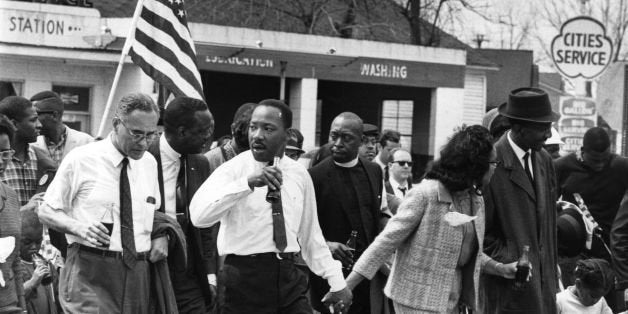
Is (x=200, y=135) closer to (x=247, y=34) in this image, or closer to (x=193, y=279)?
(x=193, y=279)

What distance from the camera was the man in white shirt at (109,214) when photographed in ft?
24.9

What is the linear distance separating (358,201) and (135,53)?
11.4ft

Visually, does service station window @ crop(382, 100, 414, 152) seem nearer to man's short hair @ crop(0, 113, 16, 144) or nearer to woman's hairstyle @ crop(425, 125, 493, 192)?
woman's hairstyle @ crop(425, 125, 493, 192)

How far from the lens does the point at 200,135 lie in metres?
8.84

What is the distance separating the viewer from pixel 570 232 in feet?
37.5

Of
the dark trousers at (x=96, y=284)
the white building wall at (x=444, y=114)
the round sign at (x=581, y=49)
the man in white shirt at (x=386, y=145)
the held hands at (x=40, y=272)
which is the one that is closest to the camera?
the dark trousers at (x=96, y=284)

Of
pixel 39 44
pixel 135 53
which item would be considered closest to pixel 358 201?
pixel 135 53

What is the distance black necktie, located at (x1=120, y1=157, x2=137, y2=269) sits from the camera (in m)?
7.67

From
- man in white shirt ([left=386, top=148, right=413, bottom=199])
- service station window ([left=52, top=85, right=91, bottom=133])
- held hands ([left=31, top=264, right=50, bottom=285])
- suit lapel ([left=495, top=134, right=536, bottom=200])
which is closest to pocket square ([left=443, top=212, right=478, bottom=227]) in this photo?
suit lapel ([left=495, top=134, right=536, bottom=200])

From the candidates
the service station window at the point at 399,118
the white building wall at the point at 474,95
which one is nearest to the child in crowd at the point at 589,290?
the service station window at the point at 399,118

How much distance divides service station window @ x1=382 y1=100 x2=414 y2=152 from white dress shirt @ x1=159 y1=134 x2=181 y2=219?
28.5 metres

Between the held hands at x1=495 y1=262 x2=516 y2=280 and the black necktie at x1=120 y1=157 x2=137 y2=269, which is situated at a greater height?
the black necktie at x1=120 y1=157 x2=137 y2=269

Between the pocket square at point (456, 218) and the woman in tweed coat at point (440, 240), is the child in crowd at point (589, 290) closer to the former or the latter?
the woman in tweed coat at point (440, 240)

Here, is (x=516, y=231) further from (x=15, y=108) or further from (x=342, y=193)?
(x=15, y=108)
